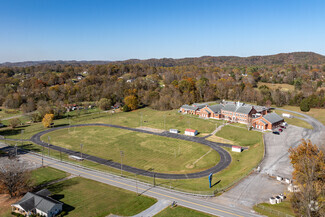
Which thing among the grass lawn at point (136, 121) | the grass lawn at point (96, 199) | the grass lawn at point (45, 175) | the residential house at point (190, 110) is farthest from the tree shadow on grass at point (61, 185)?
the residential house at point (190, 110)

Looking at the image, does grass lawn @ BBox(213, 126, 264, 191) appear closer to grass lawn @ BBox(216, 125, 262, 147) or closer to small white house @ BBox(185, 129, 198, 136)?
grass lawn @ BBox(216, 125, 262, 147)

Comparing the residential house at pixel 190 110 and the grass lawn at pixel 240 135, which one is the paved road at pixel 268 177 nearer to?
the grass lawn at pixel 240 135

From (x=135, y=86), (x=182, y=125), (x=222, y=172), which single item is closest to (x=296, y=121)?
(x=182, y=125)

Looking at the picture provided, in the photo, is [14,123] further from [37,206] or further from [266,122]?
[266,122]

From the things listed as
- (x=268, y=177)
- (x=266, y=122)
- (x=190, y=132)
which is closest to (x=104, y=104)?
(x=190, y=132)

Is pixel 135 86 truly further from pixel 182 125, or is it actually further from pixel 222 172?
pixel 222 172

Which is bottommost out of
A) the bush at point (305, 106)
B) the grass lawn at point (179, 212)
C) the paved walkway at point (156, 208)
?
the paved walkway at point (156, 208)
